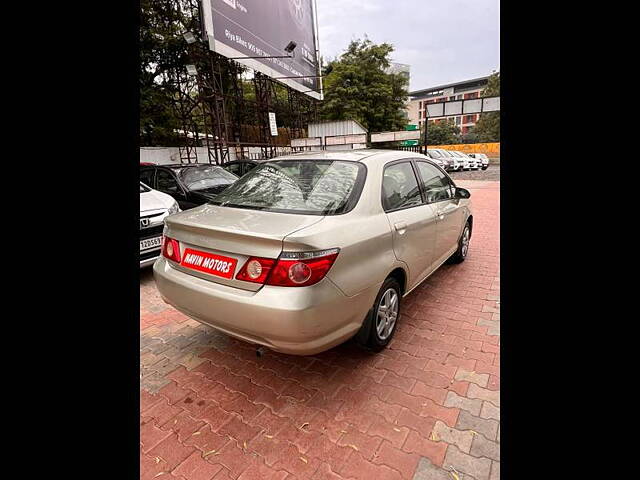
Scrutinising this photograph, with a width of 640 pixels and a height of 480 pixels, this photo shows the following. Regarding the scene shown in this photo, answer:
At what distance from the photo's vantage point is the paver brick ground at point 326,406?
185 cm

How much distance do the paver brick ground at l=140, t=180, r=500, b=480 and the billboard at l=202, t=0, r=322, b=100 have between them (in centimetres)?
917

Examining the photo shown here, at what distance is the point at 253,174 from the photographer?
10.6 ft

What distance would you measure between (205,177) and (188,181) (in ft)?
1.36

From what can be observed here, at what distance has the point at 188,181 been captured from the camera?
670cm

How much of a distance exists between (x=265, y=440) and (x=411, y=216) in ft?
6.60

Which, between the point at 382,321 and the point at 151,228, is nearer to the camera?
the point at 382,321

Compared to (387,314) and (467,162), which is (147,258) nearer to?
(387,314)

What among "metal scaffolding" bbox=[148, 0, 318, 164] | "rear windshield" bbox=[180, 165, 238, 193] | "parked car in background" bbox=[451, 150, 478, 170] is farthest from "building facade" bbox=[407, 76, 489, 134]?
"rear windshield" bbox=[180, 165, 238, 193]

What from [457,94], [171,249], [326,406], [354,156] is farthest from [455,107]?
[457,94]
